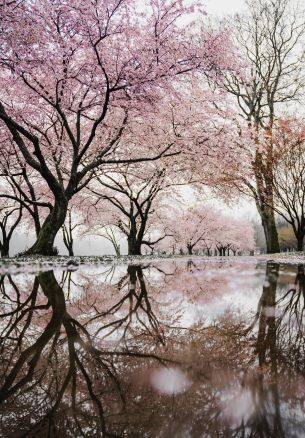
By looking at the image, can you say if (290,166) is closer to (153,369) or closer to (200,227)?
(153,369)

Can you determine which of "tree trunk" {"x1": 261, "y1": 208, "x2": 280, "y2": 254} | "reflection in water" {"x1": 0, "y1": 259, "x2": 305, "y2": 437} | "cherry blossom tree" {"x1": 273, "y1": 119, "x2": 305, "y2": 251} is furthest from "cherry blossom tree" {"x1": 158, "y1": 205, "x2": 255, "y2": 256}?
"reflection in water" {"x1": 0, "y1": 259, "x2": 305, "y2": 437}

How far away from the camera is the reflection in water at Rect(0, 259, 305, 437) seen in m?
1.41

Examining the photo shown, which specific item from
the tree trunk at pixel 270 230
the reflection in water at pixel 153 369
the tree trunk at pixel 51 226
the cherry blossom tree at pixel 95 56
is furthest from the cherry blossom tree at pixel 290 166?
the reflection in water at pixel 153 369

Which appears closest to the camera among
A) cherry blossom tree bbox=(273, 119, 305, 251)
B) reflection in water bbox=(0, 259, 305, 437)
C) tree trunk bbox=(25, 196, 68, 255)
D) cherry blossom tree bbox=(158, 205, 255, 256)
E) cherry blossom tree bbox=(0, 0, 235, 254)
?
reflection in water bbox=(0, 259, 305, 437)

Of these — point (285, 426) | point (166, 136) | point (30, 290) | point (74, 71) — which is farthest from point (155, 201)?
point (285, 426)

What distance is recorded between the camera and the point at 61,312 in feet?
11.7

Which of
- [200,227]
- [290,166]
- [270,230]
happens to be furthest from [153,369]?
[200,227]

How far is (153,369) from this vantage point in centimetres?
200

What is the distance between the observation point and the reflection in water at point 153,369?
4.61 ft

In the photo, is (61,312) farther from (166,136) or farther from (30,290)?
(166,136)

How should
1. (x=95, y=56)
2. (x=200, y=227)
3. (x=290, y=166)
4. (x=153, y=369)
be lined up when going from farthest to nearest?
(x=200, y=227) < (x=290, y=166) < (x=95, y=56) < (x=153, y=369)

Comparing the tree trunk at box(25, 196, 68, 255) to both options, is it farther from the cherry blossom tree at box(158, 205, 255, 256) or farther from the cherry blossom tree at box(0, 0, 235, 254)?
the cherry blossom tree at box(158, 205, 255, 256)

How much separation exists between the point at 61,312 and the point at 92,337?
Result: 102cm

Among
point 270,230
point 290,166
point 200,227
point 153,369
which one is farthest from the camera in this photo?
point 200,227
